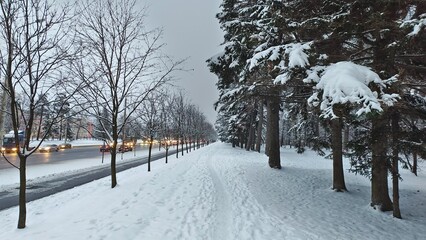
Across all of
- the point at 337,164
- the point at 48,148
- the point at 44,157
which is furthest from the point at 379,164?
the point at 48,148

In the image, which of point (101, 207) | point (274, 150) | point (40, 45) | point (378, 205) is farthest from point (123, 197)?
point (274, 150)

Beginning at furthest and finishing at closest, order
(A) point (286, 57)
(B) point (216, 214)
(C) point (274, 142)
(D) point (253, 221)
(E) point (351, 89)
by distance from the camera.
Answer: (C) point (274, 142) < (B) point (216, 214) < (D) point (253, 221) < (A) point (286, 57) < (E) point (351, 89)

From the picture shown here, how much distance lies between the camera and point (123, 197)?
8.59 metres

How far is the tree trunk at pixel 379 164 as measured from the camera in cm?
746

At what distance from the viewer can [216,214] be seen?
24.0 ft

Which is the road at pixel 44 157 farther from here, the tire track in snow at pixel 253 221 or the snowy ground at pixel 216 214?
the tire track in snow at pixel 253 221

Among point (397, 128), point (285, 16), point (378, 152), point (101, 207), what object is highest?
point (285, 16)

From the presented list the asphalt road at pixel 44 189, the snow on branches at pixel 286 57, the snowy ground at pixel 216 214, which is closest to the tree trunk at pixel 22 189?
the snowy ground at pixel 216 214

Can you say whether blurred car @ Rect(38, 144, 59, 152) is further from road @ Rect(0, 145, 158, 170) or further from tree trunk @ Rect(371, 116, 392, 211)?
tree trunk @ Rect(371, 116, 392, 211)

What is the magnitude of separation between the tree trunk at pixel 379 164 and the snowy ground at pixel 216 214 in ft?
1.37

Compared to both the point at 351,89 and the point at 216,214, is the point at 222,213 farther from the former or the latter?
the point at 351,89

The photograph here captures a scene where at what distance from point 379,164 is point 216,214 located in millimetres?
4496

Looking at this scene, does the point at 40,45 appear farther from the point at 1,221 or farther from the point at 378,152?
the point at 378,152

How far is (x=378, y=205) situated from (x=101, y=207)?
7.99 metres
